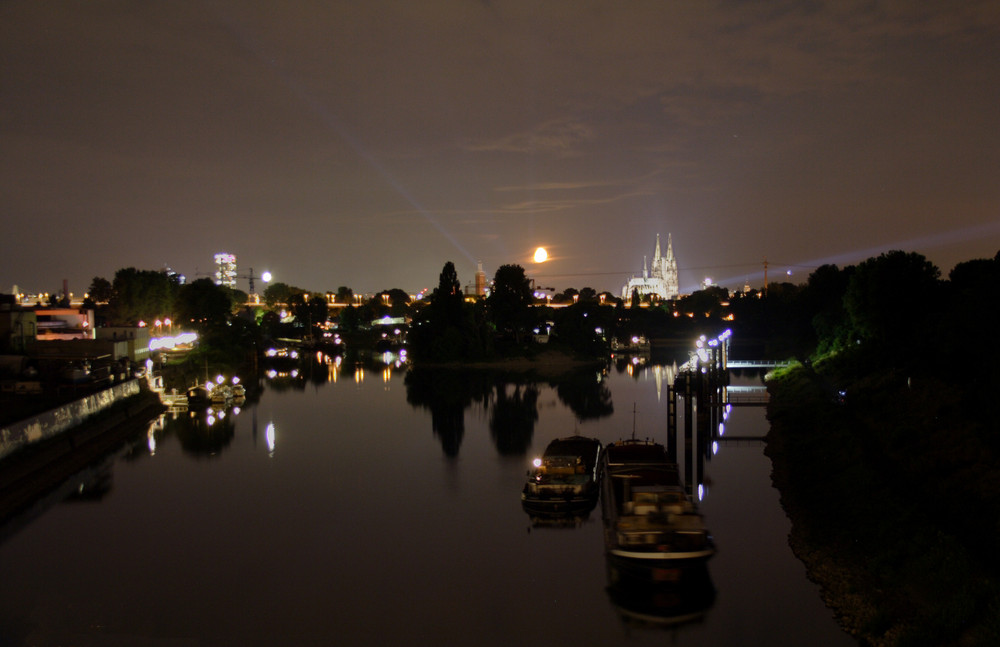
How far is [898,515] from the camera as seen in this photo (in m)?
14.4

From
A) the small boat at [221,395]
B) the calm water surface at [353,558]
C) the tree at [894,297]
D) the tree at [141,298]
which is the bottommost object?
the calm water surface at [353,558]

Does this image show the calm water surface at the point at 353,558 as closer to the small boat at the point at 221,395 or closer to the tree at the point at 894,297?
the small boat at the point at 221,395

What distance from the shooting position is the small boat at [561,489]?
722 inches

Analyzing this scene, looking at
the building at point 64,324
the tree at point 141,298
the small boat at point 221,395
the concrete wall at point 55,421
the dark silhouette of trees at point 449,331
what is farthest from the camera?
the tree at point 141,298

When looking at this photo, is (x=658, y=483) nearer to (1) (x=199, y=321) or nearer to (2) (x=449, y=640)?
(2) (x=449, y=640)

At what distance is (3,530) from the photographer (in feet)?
59.5

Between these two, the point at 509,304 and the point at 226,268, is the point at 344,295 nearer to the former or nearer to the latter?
the point at 226,268

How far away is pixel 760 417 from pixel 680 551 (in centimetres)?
2261

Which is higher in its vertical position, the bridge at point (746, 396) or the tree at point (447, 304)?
the tree at point (447, 304)

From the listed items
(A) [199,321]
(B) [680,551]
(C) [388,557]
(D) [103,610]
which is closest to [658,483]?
(B) [680,551]

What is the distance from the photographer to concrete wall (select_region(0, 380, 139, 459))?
20.7 metres

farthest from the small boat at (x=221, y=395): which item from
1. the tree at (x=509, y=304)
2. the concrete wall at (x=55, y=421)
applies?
the tree at (x=509, y=304)

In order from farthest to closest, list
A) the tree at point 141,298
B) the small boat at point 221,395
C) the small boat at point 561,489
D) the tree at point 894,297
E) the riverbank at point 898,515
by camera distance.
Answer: the tree at point 141,298 → the small boat at point 221,395 → the tree at point 894,297 → the small boat at point 561,489 → the riverbank at point 898,515

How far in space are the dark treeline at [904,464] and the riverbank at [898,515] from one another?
0.03m
